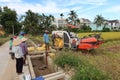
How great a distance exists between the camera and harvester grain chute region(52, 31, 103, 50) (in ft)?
45.5

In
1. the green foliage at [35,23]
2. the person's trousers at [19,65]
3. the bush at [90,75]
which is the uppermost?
the green foliage at [35,23]

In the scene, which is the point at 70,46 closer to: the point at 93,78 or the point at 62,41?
the point at 62,41

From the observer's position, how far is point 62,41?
15.2 meters

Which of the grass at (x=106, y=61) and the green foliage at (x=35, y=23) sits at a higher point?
the green foliage at (x=35, y=23)

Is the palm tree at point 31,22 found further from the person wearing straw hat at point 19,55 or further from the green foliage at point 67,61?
the green foliage at point 67,61

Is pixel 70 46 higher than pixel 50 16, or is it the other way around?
pixel 50 16

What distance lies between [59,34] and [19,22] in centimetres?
4508

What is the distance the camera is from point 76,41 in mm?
14484

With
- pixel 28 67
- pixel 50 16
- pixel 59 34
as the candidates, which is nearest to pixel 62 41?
pixel 59 34

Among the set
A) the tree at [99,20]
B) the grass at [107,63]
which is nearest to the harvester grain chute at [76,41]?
the grass at [107,63]

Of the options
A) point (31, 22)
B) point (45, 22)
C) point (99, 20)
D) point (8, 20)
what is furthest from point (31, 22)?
point (99, 20)

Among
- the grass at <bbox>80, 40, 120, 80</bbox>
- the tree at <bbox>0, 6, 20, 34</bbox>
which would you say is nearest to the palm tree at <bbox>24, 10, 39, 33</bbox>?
the tree at <bbox>0, 6, 20, 34</bbox>

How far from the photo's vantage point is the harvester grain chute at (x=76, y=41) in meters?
13.9

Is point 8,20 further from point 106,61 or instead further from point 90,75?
point 90,75
